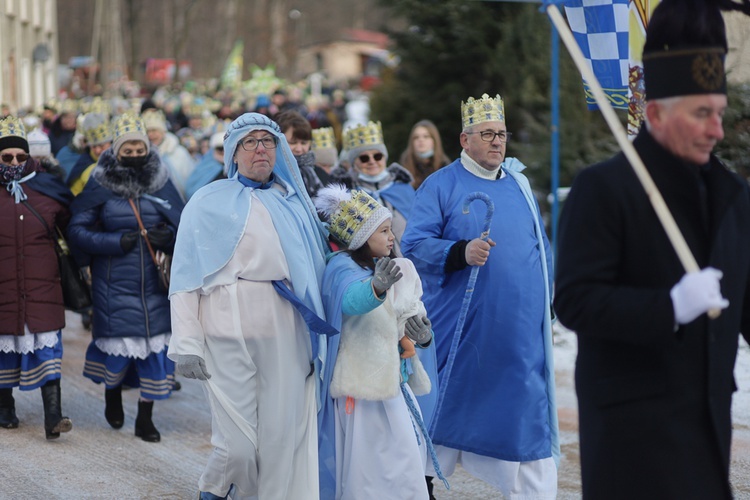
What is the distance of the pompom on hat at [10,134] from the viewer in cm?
773

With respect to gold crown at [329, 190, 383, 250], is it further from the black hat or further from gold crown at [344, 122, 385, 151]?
gold crown at [344, 122, 385, 151]

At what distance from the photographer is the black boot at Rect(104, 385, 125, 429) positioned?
7918 millimetres

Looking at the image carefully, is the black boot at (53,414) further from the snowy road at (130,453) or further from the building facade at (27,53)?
the building facade at (27,53)

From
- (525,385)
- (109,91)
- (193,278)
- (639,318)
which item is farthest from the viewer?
(109,91)

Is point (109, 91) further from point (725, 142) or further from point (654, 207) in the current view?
point (654, 207)

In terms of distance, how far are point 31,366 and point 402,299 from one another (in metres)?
3.33

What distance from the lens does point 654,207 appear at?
10.3 feet

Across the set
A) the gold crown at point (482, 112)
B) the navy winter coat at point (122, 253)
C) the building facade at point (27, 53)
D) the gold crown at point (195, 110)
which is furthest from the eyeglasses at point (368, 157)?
the building facade at point (27, 53)

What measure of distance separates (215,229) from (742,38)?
8556mm

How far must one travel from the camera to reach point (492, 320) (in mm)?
5852

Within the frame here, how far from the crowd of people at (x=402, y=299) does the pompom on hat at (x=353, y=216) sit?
0.04 ft

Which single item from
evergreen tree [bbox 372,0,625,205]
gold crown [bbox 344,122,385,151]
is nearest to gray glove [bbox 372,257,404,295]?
gold crown [bbox 344,122,385,151]

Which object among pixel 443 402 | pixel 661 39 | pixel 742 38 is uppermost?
pixel 742 38

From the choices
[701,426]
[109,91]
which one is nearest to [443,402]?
[701,426]
